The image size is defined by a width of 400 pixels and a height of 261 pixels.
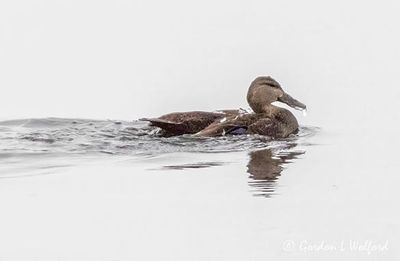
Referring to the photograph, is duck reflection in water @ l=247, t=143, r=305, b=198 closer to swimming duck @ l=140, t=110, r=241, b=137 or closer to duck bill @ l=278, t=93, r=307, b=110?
swimming duck @ l=140, t=110, r=241, b=137

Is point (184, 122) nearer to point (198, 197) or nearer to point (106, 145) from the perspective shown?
point (106, 145)

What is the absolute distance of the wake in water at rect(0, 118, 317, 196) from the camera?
11.5 meters

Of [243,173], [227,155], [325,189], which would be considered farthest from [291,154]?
[325,189]

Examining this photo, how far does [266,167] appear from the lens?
1145cm

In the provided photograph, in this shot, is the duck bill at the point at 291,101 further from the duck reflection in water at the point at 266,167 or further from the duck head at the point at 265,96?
the duck reflection in water at the point at 266,167

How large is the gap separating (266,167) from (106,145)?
275 centimetres

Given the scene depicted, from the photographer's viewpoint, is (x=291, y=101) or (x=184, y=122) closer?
(x=184, y=122)

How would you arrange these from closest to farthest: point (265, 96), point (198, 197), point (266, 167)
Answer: point (198, 197), point (266, 167), point (265, 96)

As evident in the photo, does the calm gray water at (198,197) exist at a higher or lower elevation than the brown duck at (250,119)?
lower

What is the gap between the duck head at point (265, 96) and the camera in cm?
1517

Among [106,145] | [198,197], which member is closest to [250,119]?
[106,145]

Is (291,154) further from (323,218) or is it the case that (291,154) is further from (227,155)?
(323,218)

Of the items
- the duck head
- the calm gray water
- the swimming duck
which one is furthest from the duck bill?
the swimming duck

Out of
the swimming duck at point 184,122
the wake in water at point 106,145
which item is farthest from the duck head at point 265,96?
the swimming duck at point 184,122
